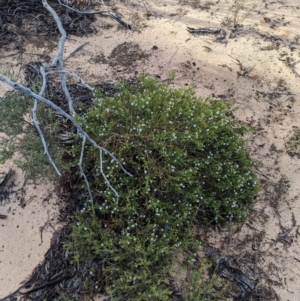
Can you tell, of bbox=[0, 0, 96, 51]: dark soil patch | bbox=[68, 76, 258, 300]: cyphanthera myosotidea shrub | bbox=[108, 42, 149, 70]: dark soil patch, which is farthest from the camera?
bbox=[0, 0, 96, 51]: dark soil patch

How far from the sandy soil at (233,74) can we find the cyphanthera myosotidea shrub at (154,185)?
0.39 m

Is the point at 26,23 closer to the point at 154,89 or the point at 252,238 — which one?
the point at 154,89

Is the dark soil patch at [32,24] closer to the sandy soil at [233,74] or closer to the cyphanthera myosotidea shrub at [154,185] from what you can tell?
the sandy soil at [233,74]

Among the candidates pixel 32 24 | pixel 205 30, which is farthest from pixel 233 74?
pixel 32 24

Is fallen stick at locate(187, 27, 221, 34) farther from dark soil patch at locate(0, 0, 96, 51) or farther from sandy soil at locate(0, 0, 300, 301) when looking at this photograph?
dark soil patch at locate(0, 0, 96, 51)

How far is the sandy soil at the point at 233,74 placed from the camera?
338cm

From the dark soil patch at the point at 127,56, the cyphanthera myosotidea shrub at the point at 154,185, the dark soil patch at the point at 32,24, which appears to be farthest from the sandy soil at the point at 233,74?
the cyphanthera myosotidea shrub at the point at 154,185

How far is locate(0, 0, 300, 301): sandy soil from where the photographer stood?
11.1 feet

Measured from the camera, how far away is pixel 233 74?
5.00m

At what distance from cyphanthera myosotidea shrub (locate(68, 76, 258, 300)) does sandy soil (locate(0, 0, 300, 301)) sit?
39 cm

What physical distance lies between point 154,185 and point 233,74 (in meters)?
2.41

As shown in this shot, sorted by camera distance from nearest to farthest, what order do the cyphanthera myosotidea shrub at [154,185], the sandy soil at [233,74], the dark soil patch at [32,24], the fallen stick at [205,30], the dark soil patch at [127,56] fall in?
the cyphanthera myosotidea shrub at [154,185]
the sandy soil at [233,74]
the dark soil patch at [127,56]
the dark soil patch at [32,24]
the fallen stick at [205,30]

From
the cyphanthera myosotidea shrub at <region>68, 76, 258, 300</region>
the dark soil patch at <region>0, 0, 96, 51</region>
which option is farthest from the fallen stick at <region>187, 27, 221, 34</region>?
the cyphanthera myosotidea shrub at <region>68, 76, 258, 300</region>

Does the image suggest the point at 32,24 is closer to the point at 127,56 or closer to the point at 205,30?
the point at 127,56
